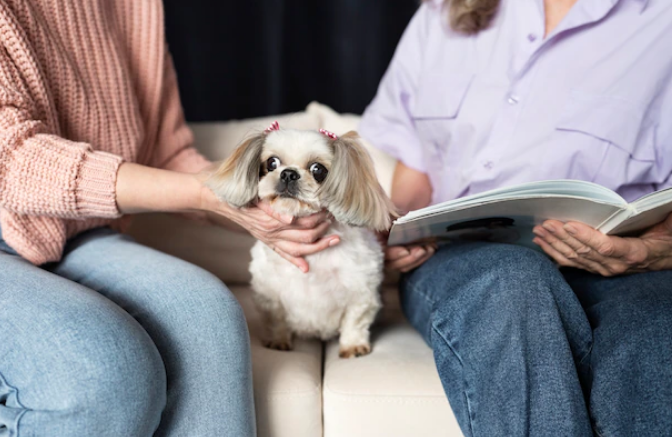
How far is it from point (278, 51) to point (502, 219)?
5.57 ft

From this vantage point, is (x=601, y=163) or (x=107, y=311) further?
(x=601, y=163)

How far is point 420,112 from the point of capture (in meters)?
1.69

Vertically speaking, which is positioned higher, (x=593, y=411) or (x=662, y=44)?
(x=662, y=44)

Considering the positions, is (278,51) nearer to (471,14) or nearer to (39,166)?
(471,14)

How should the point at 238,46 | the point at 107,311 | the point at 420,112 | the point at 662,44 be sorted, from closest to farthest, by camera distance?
1. the point at 107,311
2. the point at 662,44
3. the point at 420,112
4. the point at 238,46

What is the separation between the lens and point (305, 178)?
1263 mm


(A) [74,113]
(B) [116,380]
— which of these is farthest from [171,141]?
(B) [116,380]

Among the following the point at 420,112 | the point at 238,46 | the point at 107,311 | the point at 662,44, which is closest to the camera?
the point at 107,311

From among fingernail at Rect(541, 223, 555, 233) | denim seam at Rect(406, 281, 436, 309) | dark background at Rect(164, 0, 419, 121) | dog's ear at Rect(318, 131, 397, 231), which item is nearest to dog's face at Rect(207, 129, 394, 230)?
dog's ear at Rect(318, 131, 397, 231)

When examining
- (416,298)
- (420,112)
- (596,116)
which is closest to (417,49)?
(420,112)

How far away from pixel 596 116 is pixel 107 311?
3.69 ft

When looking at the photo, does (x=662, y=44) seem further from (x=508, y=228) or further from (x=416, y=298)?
(x=416, y=298)

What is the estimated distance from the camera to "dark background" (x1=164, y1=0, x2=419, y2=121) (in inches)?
108

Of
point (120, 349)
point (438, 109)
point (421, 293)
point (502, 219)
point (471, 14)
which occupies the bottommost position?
point (421, 293)
